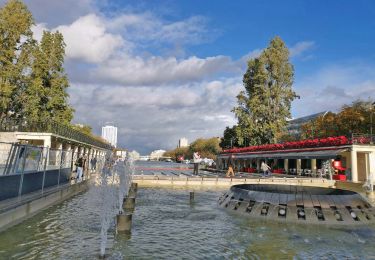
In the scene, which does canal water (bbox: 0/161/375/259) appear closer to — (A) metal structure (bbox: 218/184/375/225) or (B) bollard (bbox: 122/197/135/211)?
(B) bollard (bbox: 122/197/135/211)

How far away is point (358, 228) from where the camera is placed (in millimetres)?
12914

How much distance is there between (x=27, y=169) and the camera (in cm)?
1464

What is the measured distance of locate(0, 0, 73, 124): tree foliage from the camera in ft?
154

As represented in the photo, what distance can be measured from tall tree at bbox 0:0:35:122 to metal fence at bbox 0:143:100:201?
30759mm

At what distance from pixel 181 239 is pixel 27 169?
8.16m

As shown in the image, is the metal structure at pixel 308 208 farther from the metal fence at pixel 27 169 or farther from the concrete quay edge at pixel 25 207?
the metal fence at pixel 27 169

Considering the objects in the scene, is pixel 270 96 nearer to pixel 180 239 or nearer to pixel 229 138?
pixel 229 138

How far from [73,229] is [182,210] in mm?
6274

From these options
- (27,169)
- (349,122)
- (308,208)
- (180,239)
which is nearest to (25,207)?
(27,169)

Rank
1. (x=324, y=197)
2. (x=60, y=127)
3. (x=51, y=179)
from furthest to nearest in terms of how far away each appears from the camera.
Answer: (x=60, y=127), (x=51, y=179), (x=324, y=197)

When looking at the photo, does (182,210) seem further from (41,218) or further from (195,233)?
(41,218)

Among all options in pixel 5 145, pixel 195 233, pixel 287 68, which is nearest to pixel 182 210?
pixel 195 233

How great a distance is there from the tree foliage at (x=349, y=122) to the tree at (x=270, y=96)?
23.6 feet

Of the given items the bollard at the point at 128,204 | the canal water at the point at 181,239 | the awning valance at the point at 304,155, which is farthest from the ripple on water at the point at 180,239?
the awning valance at the point at 304,155
